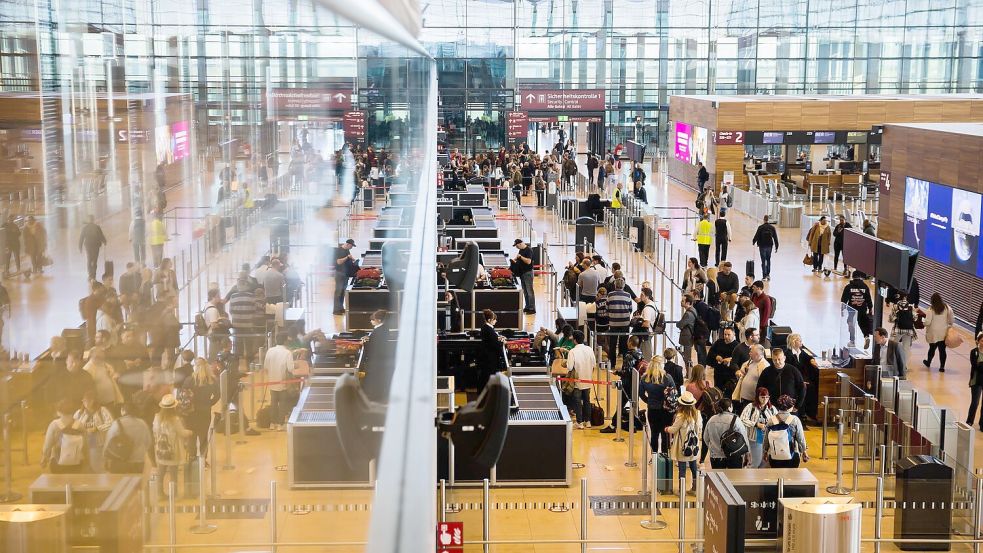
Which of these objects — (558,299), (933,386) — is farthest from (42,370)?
(558,299)

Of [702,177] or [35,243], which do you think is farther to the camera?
[702,177]

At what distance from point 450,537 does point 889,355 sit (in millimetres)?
10096

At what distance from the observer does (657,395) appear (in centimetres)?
1322

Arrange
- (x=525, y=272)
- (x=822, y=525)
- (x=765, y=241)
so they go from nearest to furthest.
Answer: (x=822, y=525) < (x=525, y=272) < (x=765, y=241)

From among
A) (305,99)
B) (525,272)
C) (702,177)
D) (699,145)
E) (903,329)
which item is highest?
(305,99)

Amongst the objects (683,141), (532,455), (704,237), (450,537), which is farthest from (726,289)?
(683,141)

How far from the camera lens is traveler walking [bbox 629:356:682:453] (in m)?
13.2

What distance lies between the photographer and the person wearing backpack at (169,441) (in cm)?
79

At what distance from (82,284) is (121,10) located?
22 centimetres

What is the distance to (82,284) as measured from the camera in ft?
2.43

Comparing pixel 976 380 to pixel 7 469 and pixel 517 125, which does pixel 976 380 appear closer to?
pixel 7 469

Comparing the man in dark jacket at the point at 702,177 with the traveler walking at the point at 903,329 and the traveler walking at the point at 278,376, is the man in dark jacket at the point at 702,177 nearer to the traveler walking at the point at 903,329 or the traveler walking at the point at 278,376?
→ the traveler walking at the point at 903,329

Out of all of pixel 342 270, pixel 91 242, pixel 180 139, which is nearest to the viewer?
pixel 91 242

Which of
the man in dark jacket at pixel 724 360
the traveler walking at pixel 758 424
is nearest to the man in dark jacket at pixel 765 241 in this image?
the man in dark jacket at pixel 724 360
